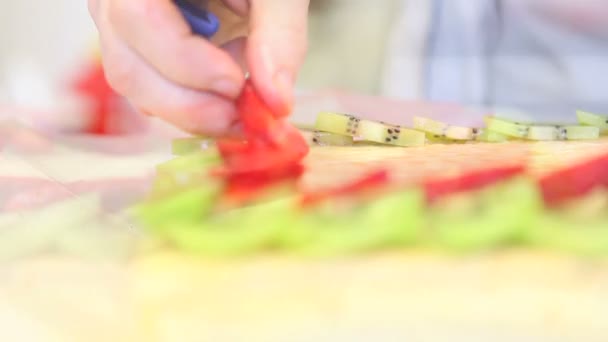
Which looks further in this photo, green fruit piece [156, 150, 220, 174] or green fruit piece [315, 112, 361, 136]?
green fruit piece [315, 112, 361, 136]

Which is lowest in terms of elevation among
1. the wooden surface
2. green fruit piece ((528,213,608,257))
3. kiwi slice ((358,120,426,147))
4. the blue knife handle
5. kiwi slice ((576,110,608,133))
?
the wooden surface

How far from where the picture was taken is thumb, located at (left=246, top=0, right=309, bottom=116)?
372 millimetres

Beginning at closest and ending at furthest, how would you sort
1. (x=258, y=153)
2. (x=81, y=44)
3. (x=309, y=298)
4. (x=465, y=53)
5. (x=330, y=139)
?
(x=309, y=298)
(x=258, y=153)
(x=330, y=139)
(x=465, y=53)
(x=81, y=44)

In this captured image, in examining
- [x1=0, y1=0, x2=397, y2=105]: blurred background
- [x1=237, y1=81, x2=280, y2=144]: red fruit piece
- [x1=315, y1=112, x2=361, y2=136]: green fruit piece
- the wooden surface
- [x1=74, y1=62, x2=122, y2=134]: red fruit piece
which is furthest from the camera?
[x1=0, y1=0, x2=397, y2=105]: blurred background

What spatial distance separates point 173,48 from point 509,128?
8.3 inches

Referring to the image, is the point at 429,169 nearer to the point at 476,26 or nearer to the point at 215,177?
the point at 215,177

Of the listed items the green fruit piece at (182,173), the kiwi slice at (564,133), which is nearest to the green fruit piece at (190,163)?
the green fruit piece at (182,173)

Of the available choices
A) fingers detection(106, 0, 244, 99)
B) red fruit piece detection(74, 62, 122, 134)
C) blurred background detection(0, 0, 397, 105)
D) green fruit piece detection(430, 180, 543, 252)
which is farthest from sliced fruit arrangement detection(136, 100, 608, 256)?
blurred background detection(0, 0, 397, 105)

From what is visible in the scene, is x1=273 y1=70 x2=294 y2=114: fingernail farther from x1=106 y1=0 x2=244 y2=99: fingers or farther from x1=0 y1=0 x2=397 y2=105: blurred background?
x1=0 y1=0 x2=397 y2=105: blurred background

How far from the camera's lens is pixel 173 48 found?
0.42 metres

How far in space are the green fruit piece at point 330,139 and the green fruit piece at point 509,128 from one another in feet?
0.31

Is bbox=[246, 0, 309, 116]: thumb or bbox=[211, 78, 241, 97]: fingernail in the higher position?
bbox=[246, 0, 309, 116]: thumb

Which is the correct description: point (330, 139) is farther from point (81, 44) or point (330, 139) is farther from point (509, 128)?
point (81, 44)

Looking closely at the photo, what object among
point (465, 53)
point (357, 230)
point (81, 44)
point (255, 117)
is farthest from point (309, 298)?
point (81, 44)
